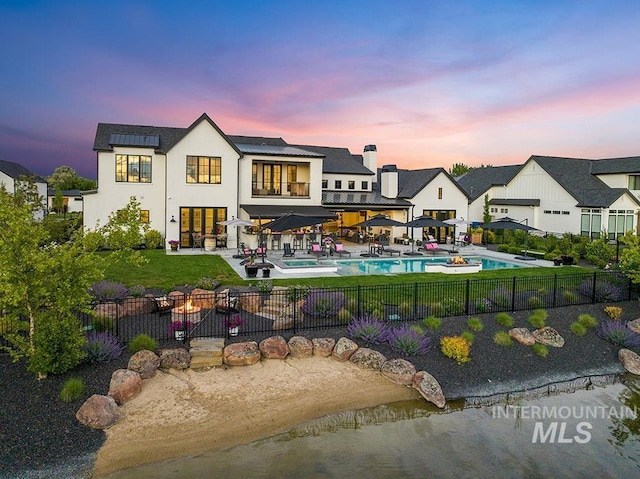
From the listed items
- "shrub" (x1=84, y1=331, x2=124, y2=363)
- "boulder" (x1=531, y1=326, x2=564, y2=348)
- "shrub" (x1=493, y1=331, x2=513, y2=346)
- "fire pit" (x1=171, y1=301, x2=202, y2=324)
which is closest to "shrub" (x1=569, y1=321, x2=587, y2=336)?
"boulder" (x1=531, y1=326, x2=564, y2=348)

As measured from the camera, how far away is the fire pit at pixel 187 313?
14.3m

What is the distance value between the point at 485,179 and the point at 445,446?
4790 cm

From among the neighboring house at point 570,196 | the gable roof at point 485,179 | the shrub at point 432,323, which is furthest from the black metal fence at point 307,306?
the gable roof at point 485,179

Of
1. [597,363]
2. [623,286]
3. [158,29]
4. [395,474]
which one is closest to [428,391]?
[395,474]

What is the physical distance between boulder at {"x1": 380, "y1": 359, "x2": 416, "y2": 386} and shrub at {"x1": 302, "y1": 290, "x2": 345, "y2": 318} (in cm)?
323

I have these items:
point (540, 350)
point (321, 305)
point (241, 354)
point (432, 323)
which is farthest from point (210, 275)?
point (540, 350)

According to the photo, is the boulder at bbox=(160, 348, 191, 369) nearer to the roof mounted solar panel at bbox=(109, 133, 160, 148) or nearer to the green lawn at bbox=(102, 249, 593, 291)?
the green lawn at bbox=(102, 249, 593, 291)

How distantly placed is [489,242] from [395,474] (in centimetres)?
3440

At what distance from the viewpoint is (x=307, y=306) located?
15.5 meters

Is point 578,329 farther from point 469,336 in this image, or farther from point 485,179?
point 485,179

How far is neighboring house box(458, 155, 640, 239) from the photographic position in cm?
4041

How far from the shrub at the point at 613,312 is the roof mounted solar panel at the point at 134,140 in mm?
28634

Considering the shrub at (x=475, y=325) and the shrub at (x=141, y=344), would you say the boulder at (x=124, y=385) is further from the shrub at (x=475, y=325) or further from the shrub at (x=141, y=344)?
the shrub at (x=475, y=325)

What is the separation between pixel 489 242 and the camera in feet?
131
